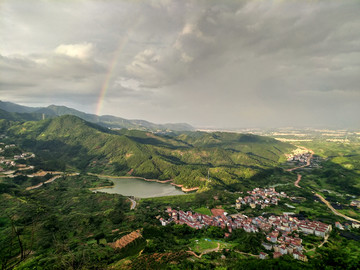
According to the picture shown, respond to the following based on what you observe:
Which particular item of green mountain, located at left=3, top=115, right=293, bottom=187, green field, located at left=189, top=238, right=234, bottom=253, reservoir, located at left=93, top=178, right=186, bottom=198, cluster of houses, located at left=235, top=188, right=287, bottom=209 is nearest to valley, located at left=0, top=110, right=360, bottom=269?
green field, located at left=189, top=238, right=234, bottom=253

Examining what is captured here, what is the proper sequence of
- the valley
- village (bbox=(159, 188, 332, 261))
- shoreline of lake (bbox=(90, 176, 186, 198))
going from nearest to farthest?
1. the valley
2. village (bbox=(159, 188, 332, 261))
3. shoreline of lake (bbox=(90, 176, 186, 198))

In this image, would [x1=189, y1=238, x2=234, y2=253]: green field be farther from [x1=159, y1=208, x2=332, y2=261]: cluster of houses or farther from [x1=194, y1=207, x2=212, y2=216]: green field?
[x1=194, y1=207, x2=212, y2=216]: green field

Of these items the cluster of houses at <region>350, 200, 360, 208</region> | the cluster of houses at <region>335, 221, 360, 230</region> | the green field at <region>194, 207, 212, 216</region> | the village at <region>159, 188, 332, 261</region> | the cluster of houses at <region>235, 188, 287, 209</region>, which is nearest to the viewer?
the village at <region>159, 188, 332, 261</region>

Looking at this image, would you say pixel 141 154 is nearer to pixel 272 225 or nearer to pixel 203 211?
pixel 203 211

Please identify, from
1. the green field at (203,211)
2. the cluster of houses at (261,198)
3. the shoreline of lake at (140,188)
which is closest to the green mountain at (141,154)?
the shoreline of lake at (140,188)

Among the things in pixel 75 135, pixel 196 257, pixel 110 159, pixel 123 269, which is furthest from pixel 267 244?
pixel 75 135

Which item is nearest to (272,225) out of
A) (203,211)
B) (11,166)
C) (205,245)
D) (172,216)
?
(205,245)

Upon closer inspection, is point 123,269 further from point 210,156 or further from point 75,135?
point 75,135

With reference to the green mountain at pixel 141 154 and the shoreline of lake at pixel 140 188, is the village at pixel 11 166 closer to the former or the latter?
the green mountain at pixel 141 154
